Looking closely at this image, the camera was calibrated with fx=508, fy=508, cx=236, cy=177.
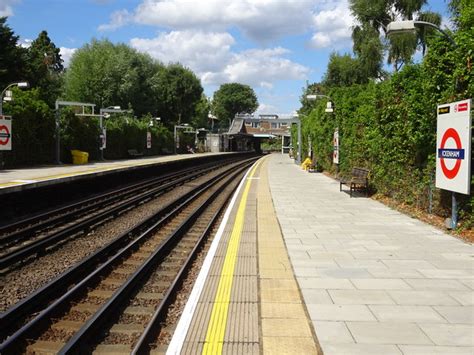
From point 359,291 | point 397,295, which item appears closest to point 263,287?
point 359,291

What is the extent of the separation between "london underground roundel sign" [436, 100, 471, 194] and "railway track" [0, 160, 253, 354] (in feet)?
16.4

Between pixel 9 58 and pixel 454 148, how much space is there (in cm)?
4001

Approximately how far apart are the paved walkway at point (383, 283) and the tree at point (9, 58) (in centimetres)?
3627

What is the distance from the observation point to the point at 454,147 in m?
9.58

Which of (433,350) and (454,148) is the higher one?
(454,148)

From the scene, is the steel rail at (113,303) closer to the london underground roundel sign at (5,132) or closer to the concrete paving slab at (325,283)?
the concrete paving slab at (325,283)

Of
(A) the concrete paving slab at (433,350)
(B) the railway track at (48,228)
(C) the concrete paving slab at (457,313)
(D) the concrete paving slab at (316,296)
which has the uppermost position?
(C) the concrete paving slab at (457,313)

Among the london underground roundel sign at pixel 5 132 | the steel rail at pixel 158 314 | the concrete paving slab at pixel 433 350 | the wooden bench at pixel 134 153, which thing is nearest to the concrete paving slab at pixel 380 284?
the concrete paving slab at pixel 433 350

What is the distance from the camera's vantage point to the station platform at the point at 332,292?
464 centimetres

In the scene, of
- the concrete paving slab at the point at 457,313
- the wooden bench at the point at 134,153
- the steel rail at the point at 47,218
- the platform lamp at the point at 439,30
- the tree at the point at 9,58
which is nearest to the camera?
A: the concrete paving slab at the point at 457,313

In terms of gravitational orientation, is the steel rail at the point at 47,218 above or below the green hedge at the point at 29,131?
below

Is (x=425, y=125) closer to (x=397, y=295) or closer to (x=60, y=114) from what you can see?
(x=397, y=295)

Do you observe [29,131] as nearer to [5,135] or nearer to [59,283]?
[5,135]

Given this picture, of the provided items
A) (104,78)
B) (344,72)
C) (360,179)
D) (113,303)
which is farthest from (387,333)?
(104,78)
